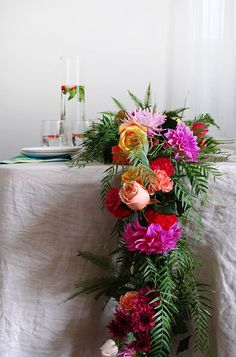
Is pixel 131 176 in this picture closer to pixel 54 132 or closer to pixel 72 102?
pixel 54 132

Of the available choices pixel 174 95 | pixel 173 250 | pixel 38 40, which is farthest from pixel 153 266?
pixel 38 40

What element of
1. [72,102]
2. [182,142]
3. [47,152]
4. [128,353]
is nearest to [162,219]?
[182,142]

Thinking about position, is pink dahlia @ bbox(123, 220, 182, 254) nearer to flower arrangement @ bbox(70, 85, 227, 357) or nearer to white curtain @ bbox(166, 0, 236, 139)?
flower arrangement @ bbox(70, 85, 227, 357)

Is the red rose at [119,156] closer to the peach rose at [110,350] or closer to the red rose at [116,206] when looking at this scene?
the red rose at [116,206]

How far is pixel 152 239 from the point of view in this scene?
2.40ft

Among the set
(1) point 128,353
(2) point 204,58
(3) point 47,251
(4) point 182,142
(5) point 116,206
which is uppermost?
(2) point 204,58

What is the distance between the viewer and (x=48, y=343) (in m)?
0.86

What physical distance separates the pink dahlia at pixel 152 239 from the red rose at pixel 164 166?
0.09 m

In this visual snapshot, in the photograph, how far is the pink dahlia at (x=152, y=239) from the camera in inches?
28.9

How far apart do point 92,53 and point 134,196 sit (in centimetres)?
152

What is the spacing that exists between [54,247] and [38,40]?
145 cm

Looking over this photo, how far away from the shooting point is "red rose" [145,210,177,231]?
75 centimetres

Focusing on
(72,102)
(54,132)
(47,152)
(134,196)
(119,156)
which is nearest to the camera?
(134,196)

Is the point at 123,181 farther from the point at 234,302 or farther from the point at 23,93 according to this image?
the point at 23,93
